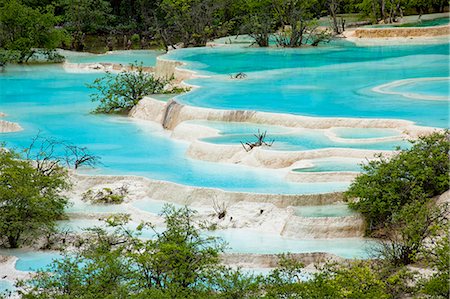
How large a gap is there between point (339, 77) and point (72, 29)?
17930mm

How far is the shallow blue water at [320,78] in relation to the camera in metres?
18.2

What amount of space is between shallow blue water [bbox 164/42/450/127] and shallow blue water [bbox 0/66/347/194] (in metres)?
1.94

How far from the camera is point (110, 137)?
60.8 feet

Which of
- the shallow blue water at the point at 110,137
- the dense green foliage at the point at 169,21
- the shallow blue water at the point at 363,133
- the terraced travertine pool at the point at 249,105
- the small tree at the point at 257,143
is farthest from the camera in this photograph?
the dense green foliage at the point at 169,21

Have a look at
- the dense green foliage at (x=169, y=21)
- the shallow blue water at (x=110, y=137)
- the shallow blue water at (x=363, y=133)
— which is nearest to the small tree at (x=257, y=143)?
the shallow blue water at (x=110, y=137)

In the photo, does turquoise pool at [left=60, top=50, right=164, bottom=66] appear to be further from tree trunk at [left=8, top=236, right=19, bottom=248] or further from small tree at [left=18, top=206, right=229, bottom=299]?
small tree at [left=18, top=206, right=229, bottom=299]

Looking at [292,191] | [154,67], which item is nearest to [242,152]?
[292,191]

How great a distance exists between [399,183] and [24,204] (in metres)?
4.94

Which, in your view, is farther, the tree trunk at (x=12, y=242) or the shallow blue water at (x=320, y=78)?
the shallow blue water at (x=320, y=78)

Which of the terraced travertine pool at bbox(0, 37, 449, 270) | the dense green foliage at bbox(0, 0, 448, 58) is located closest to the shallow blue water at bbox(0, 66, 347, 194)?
the terraced travertine pool at bbox(0, 37, 449, 270)

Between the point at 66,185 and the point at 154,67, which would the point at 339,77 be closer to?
the point at 154,67

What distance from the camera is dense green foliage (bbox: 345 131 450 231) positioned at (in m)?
11.5

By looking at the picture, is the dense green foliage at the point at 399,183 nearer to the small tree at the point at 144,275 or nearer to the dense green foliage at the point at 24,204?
the small tree at the point at 144,275

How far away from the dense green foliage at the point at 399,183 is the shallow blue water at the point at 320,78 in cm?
397
